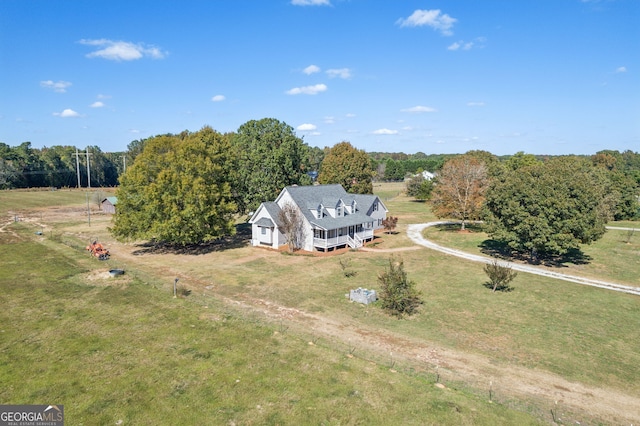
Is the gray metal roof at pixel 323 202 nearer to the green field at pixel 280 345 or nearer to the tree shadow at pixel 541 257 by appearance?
the green field at pixel 280 345

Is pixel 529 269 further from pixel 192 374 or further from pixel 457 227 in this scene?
pixel 192 374

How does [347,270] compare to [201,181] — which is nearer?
[347,270]

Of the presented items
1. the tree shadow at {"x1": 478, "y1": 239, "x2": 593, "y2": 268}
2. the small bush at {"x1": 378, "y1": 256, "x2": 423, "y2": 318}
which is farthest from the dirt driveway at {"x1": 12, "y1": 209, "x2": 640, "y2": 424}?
the tree shadow at {"x1": 478, "y1": 239, "x2": 593, "y2": 268}

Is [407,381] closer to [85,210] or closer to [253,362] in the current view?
[253,362]

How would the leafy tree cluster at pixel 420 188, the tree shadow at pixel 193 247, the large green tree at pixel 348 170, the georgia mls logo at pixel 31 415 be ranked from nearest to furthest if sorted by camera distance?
the georgia mls logo at pixel 31 415, the tree shadow at pixel 193 247, the large green tree at pixel 348 170, the leafy tree cluster at pixel 420 188

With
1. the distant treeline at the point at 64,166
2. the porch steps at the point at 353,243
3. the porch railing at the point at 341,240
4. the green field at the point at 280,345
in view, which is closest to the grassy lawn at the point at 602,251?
the green field at the point at 280,345

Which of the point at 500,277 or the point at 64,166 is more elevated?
the point at 64,166

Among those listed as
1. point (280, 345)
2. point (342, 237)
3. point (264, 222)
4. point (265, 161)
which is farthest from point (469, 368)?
point (265, 161)
